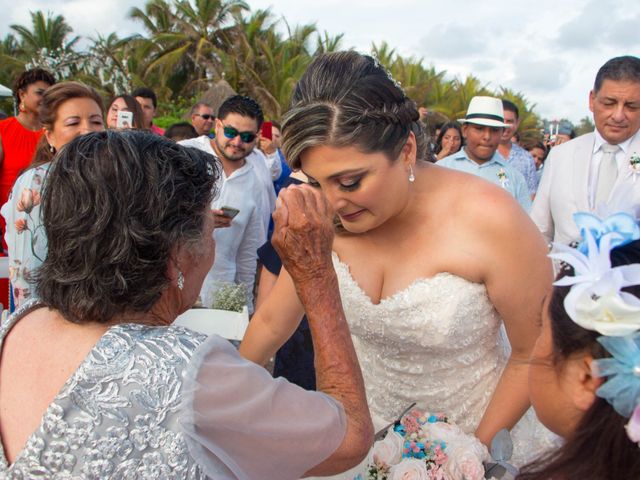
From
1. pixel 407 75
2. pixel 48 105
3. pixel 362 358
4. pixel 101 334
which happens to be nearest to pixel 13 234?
pixel 48 105

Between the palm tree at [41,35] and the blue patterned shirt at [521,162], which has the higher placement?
the palm tree at [41,35]

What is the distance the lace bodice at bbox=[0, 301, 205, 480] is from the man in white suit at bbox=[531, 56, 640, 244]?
12.5 feet

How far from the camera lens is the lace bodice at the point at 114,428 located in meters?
1.32

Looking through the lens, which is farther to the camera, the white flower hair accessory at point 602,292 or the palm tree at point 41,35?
the palm tree at point 41,35

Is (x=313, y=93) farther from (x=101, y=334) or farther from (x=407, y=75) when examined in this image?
(x=407, y=75)

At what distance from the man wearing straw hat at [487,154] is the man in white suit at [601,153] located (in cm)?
132

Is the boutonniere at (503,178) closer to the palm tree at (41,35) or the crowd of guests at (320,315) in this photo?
the crowd of guests at (320,315)

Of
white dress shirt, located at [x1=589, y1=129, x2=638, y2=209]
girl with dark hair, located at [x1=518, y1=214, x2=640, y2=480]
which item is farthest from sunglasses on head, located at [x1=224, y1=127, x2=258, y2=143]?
girl with dark hair, located at [x1=518, y1=214, x2=640, y2=480]

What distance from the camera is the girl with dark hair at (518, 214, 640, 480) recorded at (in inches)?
44.0

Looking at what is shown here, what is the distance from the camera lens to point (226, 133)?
533cm

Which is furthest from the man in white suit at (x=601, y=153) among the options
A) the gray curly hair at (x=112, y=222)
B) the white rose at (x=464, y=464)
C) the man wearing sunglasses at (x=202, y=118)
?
the man wearing sunglasses at (x=202, y=118)

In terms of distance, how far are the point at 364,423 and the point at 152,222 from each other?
701 mm

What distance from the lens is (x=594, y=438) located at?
1.21 metres

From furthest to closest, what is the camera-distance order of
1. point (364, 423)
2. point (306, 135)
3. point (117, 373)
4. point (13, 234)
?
point (13, 234) < point (306, 135) < point (364, 423) < point (117, 373)
